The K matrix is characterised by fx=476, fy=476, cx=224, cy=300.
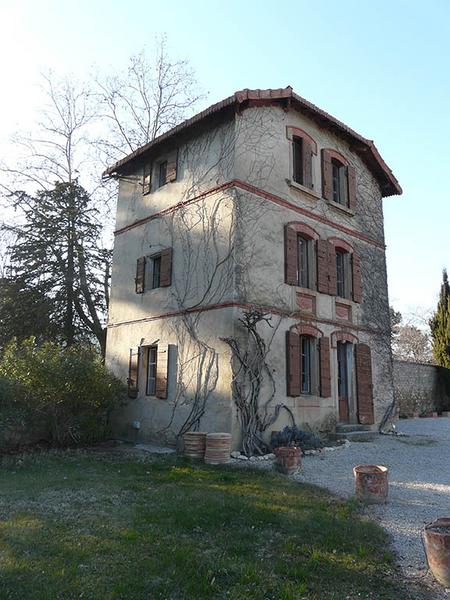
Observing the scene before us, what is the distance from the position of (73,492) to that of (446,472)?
20.2 ft

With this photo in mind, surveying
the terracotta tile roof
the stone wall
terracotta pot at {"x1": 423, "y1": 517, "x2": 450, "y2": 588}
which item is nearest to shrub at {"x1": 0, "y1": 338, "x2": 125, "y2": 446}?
the terracotta tile roof

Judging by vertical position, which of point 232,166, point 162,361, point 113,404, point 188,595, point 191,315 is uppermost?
point 232,166

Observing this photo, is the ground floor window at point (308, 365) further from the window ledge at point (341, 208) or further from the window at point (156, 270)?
the window at point (156, 270)

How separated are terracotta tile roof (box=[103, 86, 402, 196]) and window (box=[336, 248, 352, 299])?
Result: 11.7 feet

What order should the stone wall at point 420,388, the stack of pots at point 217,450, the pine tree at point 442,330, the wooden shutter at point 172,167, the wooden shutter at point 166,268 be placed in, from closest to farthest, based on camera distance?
the stack of pots at point 217,450 → the wooden shutter at point 166,268 → the wooden shutter at point 172,167 → the stone wall at point 420,388 → the pine tree at point 442,330

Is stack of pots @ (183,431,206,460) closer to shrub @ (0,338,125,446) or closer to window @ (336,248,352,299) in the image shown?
shrub @ (0,338,125,446)

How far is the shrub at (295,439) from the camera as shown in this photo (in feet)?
32.5

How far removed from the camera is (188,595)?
346cm

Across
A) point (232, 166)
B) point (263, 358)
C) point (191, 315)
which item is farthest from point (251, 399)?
point (232, 166)

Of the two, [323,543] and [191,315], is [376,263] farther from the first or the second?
[323,543]

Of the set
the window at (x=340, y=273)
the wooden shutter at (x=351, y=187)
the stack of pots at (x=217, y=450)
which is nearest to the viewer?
the stack of pots at (x=217, y=450)

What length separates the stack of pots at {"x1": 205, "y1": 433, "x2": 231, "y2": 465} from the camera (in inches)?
350

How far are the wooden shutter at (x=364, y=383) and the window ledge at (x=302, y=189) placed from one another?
14.1 ft

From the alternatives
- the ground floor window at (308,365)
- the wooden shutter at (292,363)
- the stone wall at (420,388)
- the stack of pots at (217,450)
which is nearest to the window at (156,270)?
the wooden shutter at (292,363)
